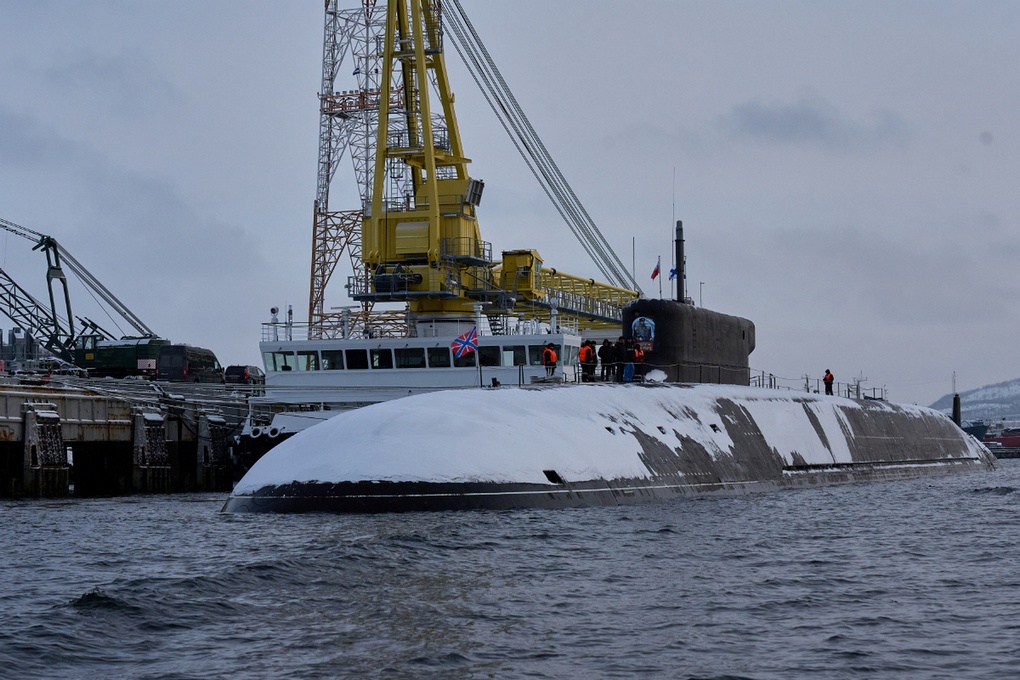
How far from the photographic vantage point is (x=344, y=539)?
50.4ft

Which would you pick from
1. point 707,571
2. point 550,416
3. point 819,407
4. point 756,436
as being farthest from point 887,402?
point 707,571

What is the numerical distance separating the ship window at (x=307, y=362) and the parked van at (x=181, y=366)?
21335mm

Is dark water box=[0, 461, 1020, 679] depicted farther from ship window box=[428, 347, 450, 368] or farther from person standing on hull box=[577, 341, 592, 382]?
ship window box=[428, 347, 450, 368]

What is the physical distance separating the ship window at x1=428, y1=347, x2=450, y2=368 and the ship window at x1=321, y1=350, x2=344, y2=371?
2.98 m

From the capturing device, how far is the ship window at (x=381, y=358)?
40.4 metres

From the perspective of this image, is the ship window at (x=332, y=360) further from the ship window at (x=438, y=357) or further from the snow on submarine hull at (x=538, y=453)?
the snow on submarine hull at (x=538, y=453)

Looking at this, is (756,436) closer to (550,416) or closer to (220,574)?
(550,416)

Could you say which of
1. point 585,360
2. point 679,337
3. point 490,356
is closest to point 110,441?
point 490,356

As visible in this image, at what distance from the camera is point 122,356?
68250mm

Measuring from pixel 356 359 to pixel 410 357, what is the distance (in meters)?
1.80

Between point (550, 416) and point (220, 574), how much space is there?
10401 mm

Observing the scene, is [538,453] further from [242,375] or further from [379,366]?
[242,375]

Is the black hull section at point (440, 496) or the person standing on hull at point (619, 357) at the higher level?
the person standing on hull at point (619, 357)

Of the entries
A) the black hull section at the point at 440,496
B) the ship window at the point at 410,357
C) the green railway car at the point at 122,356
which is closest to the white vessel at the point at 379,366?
the ship window at the point at 410,357
